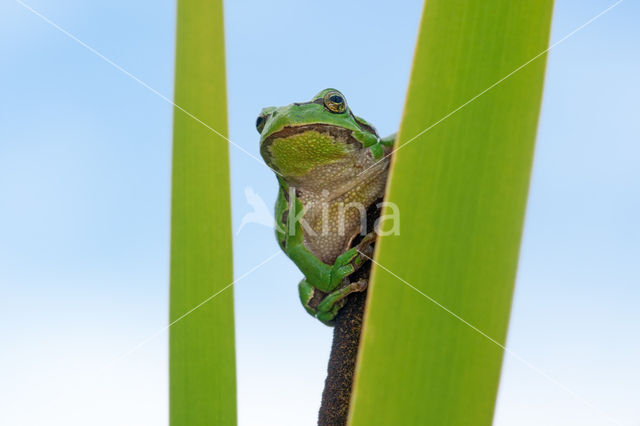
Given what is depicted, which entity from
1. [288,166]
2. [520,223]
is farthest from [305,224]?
[520,223]

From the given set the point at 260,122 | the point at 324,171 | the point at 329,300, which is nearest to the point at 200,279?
the point at 329,300

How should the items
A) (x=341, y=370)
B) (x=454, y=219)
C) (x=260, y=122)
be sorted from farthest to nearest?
1. (x=260, y=122)
2. (x=341, y=370)
3. (x=454, y=219)

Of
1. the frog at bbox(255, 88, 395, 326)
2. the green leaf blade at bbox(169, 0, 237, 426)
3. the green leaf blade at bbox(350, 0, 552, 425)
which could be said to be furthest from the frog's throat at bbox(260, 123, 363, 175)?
the green leaf blade at bbox(350, 0, 552, 425)

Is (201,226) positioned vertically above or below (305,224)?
below

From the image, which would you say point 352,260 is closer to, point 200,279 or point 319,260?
point 319,260

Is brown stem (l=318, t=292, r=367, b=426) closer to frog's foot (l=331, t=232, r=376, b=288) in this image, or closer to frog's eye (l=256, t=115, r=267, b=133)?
frog's foot (l=331, t=232, r=376, b=288)

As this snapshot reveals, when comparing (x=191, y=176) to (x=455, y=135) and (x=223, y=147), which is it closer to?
(x=223, y=147)
